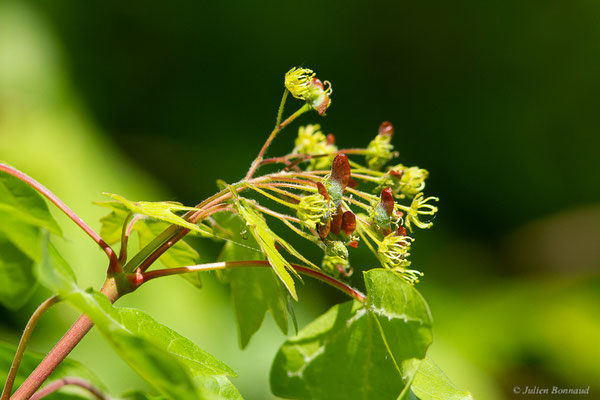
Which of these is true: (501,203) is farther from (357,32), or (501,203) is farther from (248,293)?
(248,293)

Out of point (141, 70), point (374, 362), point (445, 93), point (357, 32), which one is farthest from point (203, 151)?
point (374, 362)

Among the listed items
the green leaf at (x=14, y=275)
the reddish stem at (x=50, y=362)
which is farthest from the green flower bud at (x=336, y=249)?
the green leaf at (x=14, y=275)

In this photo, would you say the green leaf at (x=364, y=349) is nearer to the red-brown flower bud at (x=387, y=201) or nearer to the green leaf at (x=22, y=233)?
the red-brown flower bud at (x=387, y=201)

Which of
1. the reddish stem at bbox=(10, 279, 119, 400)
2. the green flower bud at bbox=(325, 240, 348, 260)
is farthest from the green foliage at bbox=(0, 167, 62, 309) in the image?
the green flower bud at bbox=(325, 240, 348, 260)

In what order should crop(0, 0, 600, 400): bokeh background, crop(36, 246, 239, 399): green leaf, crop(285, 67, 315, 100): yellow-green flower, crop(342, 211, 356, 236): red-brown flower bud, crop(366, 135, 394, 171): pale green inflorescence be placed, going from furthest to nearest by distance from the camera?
crop(0, 0, 600, 400): bokeh background → crop(366, 135, 394, 171): pale green inflorescence → crop(285, 67, 315, 100): yellow-green flower → crop(342, 211, 356, 236): red-brown flower bud → crop(36, 246, 239, 399): green leaf

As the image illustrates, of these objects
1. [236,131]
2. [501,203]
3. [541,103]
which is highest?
[541,103]

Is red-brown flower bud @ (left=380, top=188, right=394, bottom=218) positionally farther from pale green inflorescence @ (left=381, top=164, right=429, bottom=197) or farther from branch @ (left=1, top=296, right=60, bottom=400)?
branch @ (left=1, top=296, right=60, bottom=400)
